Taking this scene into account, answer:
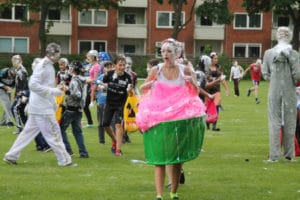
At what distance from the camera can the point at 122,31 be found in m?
84.2

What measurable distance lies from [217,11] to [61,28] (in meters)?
19.1

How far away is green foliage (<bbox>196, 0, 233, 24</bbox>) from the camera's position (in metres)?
69.0

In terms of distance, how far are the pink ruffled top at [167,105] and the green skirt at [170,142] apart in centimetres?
7

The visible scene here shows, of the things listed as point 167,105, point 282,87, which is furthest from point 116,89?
point 167,105

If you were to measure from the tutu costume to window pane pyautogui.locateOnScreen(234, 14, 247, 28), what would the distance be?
77.1m

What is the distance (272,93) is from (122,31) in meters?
70.4

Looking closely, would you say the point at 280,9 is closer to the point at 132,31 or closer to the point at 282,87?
the point at 132,31

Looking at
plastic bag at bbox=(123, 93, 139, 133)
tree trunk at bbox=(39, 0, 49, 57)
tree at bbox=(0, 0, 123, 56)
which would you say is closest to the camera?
plastic bag at bbox=(123, 93, 139, 133)

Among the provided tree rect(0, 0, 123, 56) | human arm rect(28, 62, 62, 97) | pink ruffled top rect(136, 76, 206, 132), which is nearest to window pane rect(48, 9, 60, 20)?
tree rect(0, 0, 123, 56)

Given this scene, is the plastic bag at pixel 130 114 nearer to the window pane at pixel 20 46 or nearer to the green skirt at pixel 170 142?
the green skirt at pixel 170 142

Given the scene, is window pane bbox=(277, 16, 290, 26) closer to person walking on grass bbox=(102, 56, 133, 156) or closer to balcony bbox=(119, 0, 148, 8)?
balcony bbox=(119, 0, 148, 8)

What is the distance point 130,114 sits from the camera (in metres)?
17.4

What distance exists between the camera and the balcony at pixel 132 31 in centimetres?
8388

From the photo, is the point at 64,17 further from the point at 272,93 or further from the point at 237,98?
the point at 272,93
